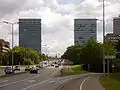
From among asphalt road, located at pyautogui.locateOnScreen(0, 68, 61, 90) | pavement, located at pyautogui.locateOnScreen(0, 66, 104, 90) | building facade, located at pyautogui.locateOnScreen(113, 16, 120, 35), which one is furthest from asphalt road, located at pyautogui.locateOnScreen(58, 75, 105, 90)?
building facade, located at pyautogui.locateOnScreen(113, 16, 120, 35)

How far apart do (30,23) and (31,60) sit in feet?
98.8

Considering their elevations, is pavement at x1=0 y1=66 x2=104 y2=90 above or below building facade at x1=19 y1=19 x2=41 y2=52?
below

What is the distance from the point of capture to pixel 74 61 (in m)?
172

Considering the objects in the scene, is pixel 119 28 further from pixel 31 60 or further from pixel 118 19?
pixel 31 60

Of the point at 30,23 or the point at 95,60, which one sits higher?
the point at 30,23

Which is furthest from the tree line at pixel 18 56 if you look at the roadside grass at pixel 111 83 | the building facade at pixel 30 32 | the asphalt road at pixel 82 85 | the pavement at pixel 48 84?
the asphalt road at pixel 82 85

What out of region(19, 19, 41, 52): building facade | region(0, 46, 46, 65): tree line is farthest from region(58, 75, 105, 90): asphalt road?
region(0, 46, 46, 65): tree line

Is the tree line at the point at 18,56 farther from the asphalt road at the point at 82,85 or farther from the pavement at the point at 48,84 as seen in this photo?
the asphalt road at the point at 82,85

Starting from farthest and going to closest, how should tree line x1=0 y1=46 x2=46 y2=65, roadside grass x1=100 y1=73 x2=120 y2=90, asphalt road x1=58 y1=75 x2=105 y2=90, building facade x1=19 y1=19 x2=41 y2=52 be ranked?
1. tree line x1=0 y1=46 x2=46 y2=65
2. building facade x1=19 y1=19 x2=41 y2=52
3. asphalt road x1=58 y1=75 x2=105 y2=90
4. roadside grass x1=100 y1=73 x2=120 y2=90

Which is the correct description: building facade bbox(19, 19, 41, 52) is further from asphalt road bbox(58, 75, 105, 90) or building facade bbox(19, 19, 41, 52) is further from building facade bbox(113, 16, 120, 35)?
asphalt road bbox(58, 75, 105, 90)

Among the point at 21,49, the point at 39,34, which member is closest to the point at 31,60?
the point at 21,49

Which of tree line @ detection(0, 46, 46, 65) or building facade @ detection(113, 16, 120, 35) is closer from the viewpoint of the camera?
building facade @ detection(113, 16, 120, 35)

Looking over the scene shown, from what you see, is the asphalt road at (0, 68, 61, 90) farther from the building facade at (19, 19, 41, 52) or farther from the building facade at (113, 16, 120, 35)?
the building facade at (19, 19, 41, 52)

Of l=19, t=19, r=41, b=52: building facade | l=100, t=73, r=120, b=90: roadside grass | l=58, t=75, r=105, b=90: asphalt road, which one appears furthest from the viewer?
l=19, t=19, r=41, b=52: building facade
